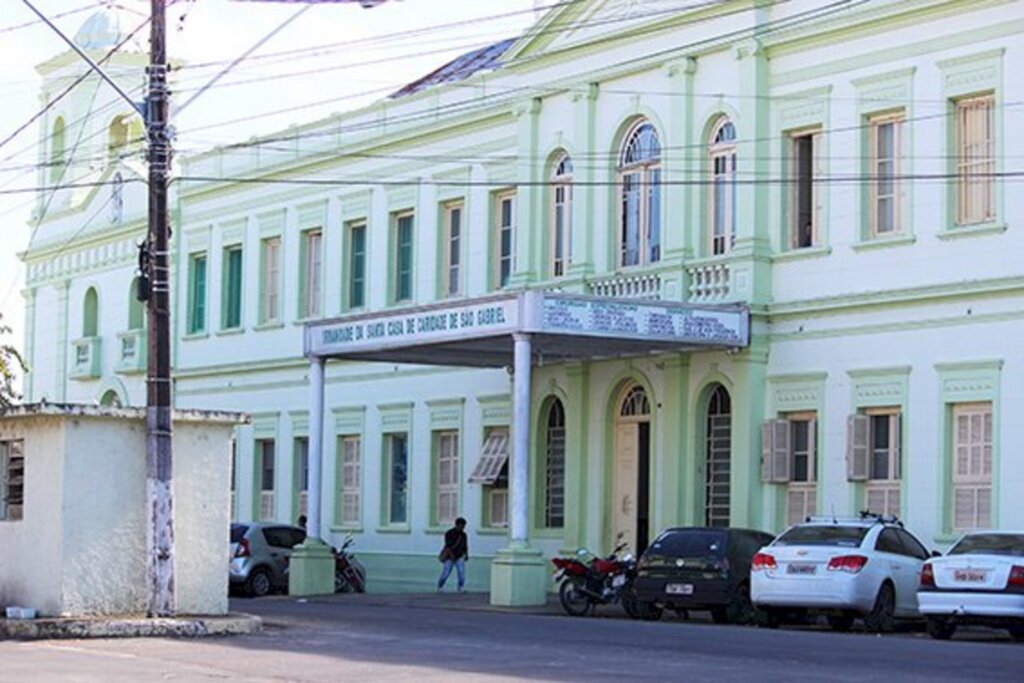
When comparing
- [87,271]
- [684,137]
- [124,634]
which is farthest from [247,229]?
[124,634]

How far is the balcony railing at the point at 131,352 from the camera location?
52.3 metres

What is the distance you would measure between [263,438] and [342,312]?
174 inches

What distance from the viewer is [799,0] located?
3381 cm

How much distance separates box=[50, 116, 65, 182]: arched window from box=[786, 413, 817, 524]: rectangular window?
28369mm

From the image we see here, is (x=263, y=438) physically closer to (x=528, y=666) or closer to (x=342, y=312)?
(x=342, y=312)

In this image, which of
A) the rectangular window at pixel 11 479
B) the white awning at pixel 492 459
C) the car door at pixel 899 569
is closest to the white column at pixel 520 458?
the white awning at pixel 492 459

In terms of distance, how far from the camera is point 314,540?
3862 centimetres

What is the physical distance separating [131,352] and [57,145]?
7477 mm

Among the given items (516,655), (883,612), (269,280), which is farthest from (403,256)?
(516,655)

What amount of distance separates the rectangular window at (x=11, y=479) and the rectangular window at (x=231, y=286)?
21.8 meters

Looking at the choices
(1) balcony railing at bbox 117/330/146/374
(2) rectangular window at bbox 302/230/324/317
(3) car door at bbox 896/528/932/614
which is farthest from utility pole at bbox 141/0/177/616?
(1) balcony railing at bbox 117/330/146/374

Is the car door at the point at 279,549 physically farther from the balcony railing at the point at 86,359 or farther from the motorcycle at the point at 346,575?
the balcony railing at the point at 86,359

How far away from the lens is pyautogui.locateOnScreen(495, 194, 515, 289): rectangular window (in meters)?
40.5

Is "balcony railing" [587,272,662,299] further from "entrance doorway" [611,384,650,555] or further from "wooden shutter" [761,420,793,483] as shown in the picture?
"wooden shutter" [761,420,793,483]
